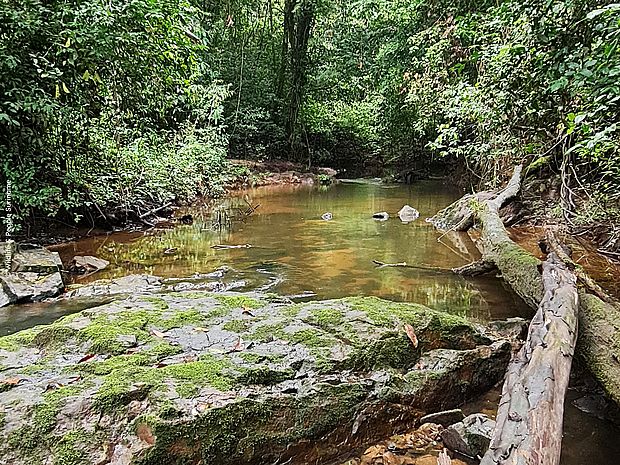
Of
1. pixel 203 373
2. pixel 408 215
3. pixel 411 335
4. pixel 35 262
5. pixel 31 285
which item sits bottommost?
pixel 408 215

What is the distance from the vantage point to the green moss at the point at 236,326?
3.23m

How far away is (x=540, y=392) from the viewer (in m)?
2.34

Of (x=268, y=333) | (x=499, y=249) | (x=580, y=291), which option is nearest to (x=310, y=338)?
(x=268, y=333)

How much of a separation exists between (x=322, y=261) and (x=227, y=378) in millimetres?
4548

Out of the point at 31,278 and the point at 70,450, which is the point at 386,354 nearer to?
the point at 70,450

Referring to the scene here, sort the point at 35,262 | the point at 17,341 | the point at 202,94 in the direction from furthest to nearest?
the point at 202,94
the point at 35,262
the point at 17,341

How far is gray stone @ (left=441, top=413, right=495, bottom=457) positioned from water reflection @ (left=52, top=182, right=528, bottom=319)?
2.23m

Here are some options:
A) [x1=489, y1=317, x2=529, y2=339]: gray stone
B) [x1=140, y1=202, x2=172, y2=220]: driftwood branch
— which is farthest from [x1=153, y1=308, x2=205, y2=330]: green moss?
[x1=140, y1=202, x2=172, y2=220]: driftwood branch

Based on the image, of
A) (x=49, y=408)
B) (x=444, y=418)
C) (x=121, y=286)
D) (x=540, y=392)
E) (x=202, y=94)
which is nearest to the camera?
(x=49, y=408)

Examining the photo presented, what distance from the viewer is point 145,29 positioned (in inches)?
276

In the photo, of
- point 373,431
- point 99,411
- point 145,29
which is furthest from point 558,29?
point 145,29

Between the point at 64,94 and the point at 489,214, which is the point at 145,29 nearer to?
the point at 64,94

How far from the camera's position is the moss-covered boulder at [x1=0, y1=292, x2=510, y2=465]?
2.18 m

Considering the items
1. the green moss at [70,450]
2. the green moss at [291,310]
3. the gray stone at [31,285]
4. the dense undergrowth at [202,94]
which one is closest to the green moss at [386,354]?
the green moss at [291,310]
